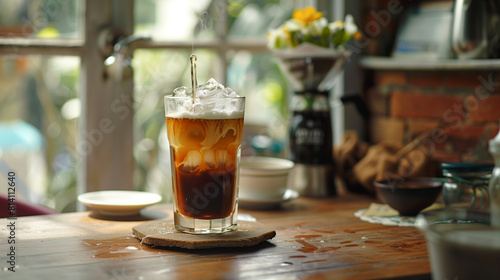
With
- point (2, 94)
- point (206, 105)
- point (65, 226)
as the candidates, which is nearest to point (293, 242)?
point (206, 105)

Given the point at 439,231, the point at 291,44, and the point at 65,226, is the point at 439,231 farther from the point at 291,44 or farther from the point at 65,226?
the point at 291,44

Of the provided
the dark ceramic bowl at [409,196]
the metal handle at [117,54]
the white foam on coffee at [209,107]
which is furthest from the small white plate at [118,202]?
the dark ceramic bowl at [409,196]

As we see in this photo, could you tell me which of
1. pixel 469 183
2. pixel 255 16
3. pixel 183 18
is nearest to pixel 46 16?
pixel 183 18

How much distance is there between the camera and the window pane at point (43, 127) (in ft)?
6.57

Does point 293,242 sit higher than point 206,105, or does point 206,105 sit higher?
point 206,105

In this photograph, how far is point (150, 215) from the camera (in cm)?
145

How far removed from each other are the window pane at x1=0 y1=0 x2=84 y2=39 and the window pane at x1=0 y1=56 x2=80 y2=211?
155mm

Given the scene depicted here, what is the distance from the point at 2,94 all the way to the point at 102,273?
4.14ft

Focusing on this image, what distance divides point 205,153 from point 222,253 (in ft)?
0.65

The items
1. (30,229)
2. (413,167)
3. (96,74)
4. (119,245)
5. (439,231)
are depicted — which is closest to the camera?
(439,231)

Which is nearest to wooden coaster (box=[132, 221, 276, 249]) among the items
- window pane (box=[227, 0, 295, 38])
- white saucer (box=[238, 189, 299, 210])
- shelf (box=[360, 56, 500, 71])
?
white saucer (box=[238, 189, 299, 210])

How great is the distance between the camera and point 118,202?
1.45 metres

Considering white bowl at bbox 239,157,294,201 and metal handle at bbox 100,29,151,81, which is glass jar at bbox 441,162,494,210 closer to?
white bowl at bbox 239,157,294,201

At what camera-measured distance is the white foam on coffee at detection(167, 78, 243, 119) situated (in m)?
1.20
